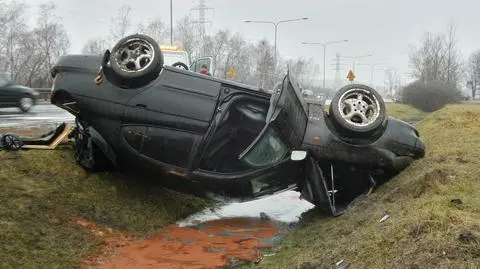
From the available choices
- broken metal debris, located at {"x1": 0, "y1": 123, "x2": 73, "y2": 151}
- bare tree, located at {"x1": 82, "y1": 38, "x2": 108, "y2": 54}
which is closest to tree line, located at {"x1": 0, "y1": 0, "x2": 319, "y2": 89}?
bare tree, located at {"x1": 82, "y1": 38, "x2": 108, "y2": 54}

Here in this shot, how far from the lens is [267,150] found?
22.5 feet

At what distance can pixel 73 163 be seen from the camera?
7816 mm

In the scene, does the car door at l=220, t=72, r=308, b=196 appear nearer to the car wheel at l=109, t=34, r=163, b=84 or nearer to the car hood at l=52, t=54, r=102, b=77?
the car wheel at l=109, t=34, r=163, b=84

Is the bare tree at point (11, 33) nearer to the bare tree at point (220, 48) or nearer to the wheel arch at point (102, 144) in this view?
the bare tree at point (220, 48)

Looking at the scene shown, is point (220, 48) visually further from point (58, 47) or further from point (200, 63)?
point (200, 63)

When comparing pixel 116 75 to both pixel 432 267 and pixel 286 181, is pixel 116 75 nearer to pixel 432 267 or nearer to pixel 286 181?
pixel 286 181

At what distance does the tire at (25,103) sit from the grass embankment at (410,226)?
15.5 meters

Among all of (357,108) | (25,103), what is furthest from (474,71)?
(357,108)

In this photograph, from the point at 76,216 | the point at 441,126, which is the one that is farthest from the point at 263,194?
the point at 441,126

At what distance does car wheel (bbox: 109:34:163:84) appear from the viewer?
693cm

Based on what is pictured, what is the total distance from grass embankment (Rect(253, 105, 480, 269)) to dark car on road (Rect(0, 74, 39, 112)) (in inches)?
603

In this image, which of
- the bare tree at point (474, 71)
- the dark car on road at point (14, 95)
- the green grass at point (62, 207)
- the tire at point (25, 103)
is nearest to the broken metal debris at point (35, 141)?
the green grass at point (62, 207)

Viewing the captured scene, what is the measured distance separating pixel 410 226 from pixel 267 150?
2525 mm

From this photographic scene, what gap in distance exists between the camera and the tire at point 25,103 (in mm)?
20766
